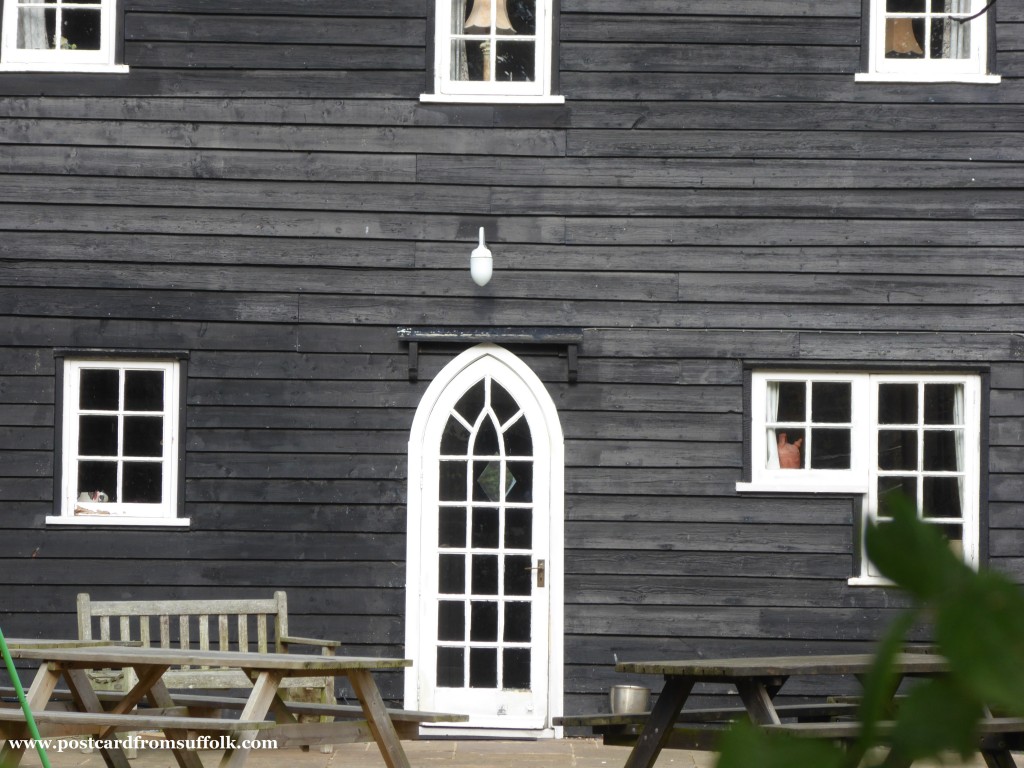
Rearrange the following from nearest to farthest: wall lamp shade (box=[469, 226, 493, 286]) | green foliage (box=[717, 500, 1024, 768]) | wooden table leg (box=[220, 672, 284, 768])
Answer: green foliage (box=[717, 500, 1024, 768])
wooden table leg (box=[220, 672, 284, 768])
wall lamp shade (box=[469, 226, 493, 286])

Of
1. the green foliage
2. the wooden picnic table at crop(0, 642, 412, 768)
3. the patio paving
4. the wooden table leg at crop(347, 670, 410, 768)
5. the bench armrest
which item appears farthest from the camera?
the bench armrest

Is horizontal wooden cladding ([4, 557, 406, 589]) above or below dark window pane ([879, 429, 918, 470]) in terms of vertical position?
below

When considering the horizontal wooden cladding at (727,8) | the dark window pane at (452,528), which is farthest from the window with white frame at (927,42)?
the dark window pane at (452,528)

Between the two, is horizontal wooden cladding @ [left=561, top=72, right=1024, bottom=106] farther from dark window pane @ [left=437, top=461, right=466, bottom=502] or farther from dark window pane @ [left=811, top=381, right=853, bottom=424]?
dark window pane @ [left=437, top=461, right=466, bottom=502]

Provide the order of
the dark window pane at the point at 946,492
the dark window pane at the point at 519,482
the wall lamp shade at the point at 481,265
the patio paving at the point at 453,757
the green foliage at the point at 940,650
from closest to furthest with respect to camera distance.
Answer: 1. the green foliage at the point at 940,650
2. the patio paving at the point at 453,757
3. the wall lamp shade at the point at 481,265
4. the dark window pane at the point at 946,492
5. the dark window pane at the point at 519,482

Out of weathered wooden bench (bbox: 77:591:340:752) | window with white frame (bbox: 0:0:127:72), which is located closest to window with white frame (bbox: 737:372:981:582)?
weathered wooden bench (bbox: 77:591:340:752)

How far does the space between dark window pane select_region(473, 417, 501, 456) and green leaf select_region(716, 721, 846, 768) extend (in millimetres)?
6927

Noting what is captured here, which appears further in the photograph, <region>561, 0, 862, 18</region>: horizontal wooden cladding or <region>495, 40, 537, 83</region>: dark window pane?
<region>495, 40, 537, 83</region>: dark window pane

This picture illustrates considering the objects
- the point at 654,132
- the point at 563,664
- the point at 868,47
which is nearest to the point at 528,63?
the point at 654,132

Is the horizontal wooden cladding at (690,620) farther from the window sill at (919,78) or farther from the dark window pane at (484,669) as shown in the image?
the window sill at (919,78)

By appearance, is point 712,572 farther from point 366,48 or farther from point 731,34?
point 366,48

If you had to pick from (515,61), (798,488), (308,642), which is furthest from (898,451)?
(308,642)

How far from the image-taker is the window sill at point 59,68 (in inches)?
278

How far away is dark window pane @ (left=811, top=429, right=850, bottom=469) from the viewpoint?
7.06 m
